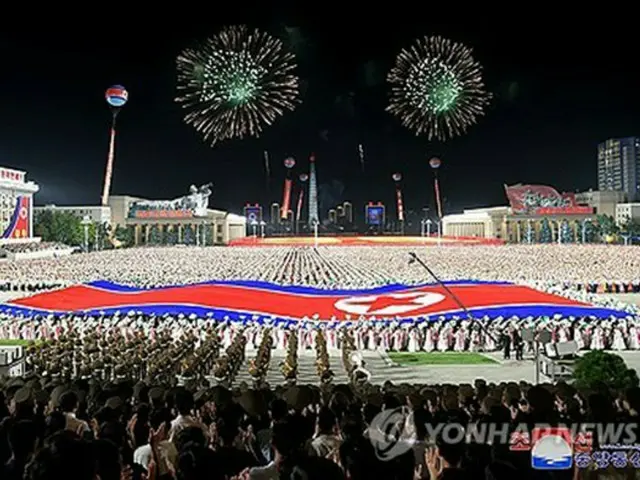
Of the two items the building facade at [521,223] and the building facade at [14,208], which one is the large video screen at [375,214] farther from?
the building facade at [14,208]

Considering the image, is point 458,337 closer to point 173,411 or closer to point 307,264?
point 173,411

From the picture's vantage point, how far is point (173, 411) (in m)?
9.89

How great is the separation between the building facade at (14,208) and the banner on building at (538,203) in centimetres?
9315

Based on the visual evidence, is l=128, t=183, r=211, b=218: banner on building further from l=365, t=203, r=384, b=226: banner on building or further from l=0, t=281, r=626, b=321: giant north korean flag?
l=0, t=281, r=626, b=321: giant north korean flag

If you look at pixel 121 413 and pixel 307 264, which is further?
pixel 307 264

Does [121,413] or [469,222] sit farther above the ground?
[469,222]

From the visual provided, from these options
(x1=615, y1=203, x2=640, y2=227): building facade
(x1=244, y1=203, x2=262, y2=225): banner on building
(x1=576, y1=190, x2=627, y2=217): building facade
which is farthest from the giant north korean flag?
(x1=576, y1=190, x2=627, y2=217): building facade

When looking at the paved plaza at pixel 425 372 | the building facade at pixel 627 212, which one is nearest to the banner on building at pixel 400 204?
the building facade at pixel 627 212

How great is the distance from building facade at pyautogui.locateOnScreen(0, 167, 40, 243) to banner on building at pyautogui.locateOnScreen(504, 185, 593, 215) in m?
93.1

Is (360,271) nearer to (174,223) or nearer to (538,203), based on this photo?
(538,203)

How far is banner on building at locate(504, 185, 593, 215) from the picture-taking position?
152125 millimetres

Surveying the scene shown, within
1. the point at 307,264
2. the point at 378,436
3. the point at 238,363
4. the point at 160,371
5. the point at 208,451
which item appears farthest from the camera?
the point at 307,264

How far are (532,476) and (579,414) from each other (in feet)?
11.1

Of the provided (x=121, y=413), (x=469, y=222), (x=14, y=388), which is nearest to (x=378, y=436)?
(x=121, y=413)
